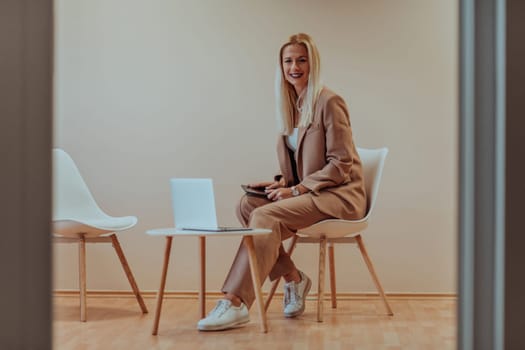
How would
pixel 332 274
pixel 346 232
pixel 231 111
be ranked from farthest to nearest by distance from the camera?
pixel 231 111 < pixel 332 274 < pixel 346 232

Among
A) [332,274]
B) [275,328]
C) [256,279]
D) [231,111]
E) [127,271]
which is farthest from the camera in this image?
[231,111]

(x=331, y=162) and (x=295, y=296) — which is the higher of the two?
(x=331, y=162)

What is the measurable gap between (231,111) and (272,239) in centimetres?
121

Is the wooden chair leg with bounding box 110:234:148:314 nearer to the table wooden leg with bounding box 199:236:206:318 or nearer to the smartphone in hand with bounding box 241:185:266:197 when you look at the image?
the table wooden leg with bounding box 199:236:206:318

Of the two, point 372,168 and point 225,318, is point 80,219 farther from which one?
point 372,168

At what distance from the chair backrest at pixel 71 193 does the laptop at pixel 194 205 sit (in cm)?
84

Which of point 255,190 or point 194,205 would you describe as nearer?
point 194,205

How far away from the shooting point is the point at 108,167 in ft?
16.1

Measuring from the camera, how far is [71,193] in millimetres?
4379

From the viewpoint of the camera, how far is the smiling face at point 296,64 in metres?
4.25

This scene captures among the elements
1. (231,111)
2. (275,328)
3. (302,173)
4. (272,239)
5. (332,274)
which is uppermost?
(231,111)

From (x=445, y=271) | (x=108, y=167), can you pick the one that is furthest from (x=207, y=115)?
(x=445, y=271)

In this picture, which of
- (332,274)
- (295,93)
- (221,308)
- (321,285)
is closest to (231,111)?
(295,93)
